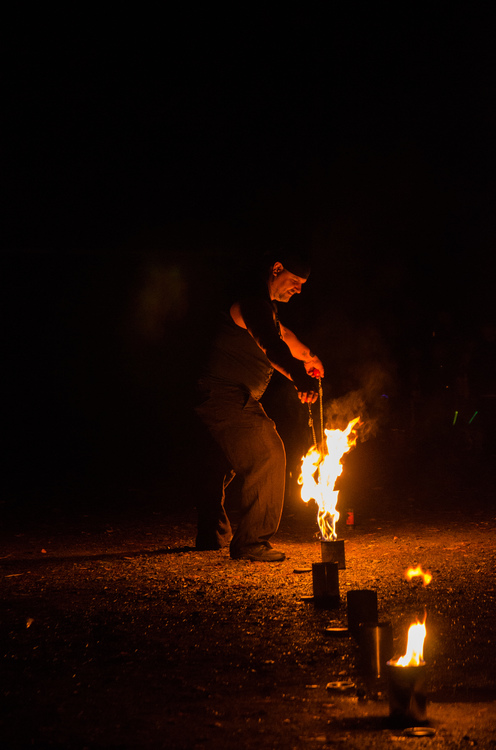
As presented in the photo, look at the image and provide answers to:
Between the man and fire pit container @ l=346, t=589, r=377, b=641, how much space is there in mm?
2024

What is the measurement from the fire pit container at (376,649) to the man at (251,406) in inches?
102

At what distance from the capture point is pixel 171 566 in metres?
6.05

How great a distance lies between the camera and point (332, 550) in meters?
5.62

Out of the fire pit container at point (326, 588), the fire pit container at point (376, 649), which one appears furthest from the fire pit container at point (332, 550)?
the fire pit container at point (376, 649)

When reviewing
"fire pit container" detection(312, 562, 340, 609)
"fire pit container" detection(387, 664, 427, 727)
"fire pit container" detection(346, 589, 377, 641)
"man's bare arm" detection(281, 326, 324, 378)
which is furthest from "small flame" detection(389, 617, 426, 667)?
"man's bare arm" detection(281, 326, 324, 378)

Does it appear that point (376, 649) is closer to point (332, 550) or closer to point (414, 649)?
point (414, 649)

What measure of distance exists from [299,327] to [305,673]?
15.3 m

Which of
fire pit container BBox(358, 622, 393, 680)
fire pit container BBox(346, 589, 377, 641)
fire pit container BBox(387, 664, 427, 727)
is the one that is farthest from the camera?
fire pit container BBox(346, 589, 377, 641)

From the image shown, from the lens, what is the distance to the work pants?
621cm

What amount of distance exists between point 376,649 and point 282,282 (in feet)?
11.5

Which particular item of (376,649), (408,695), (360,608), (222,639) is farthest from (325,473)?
(408,695)

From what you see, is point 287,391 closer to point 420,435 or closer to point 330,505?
point 420,435

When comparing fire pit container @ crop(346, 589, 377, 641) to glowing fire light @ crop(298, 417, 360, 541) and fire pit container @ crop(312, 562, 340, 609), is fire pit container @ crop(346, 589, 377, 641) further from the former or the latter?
glowing fire light @ crop(298, 417, 360, 541)

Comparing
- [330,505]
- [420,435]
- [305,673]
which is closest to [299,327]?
[420,435]
